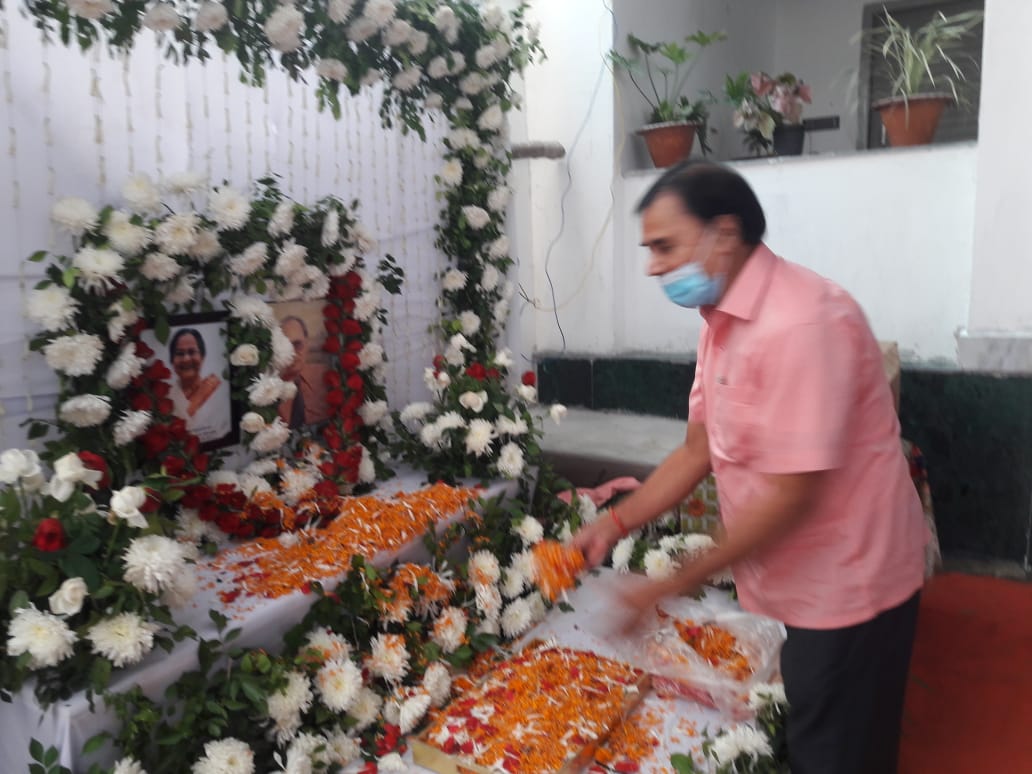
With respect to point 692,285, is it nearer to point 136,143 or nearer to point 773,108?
point 136,143

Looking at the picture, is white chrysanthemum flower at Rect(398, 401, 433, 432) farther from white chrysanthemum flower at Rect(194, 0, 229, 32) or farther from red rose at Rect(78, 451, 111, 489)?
white chrysanthemum flower at Rect(194, 0, 229, 32)

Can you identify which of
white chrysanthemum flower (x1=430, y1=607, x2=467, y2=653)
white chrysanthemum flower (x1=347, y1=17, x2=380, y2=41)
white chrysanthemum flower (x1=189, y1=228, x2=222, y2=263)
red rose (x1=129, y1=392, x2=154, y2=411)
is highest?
white chrysanthemum flower (x1=347, y1=17, x2=380, y2=41)

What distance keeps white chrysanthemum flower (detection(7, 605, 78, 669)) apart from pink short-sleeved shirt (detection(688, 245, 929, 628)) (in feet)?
4.07

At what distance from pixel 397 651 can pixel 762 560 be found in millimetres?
995

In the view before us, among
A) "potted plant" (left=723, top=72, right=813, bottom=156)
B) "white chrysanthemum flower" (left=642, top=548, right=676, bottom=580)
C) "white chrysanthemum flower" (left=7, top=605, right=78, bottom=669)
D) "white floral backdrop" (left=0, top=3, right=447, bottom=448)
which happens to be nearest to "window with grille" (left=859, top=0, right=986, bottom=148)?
"potted plant" (left=723, top=72, right=813, bottom=156)

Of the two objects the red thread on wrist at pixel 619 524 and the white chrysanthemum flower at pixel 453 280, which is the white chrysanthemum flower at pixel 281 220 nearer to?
the white chrysanthemum flower at pixel 453 280

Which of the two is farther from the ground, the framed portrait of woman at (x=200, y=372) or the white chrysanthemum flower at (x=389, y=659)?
the framed portrait of woman at (x=200, y=372)

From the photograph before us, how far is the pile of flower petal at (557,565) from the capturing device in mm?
1582

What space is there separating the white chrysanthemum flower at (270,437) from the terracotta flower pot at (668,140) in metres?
2.48

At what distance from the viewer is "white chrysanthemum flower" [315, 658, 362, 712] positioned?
5.66 ft

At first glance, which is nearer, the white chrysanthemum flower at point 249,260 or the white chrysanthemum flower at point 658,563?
the white chrysanthemum flower at point 249,260

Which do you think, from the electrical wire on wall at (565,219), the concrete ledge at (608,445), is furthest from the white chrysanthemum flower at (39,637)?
the electrical wire on wall at (565,219)

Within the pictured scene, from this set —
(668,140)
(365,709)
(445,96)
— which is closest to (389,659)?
(365,709)

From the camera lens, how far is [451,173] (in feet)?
10.7
